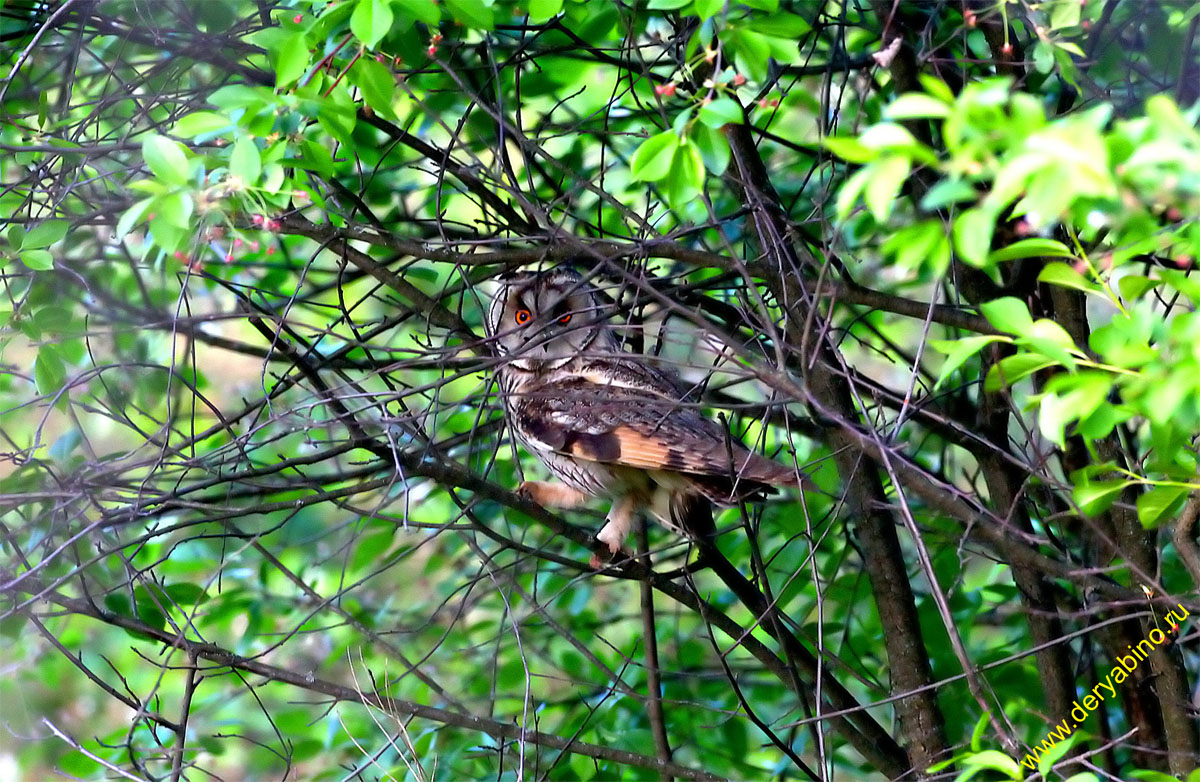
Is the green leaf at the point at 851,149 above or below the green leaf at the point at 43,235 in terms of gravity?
below

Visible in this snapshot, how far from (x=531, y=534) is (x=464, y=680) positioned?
0.68 meters

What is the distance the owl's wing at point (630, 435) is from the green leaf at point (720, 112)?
4.12 feet

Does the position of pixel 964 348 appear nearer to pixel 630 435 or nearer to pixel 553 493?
pixel 630 435

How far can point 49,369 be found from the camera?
2.63m

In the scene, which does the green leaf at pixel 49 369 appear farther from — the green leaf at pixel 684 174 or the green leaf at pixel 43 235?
the green leaf at pixel 684 174

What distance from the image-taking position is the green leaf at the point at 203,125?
2.05 m

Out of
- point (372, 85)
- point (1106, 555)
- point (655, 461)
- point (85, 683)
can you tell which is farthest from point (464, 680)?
point (85, 683)

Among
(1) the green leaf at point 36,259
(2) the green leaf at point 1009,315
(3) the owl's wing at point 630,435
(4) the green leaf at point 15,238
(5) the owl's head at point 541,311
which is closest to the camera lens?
(2) the green leaf at point 1009,315

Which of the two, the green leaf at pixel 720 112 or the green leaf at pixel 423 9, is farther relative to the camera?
the green leaf at pixel 423 9

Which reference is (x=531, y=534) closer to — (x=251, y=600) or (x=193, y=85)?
(x=251, y=600)

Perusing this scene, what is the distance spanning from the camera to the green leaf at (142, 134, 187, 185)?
1.91m

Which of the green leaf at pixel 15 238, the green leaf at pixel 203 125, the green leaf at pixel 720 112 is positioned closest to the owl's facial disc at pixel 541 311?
the green leaf at pixel 15 238

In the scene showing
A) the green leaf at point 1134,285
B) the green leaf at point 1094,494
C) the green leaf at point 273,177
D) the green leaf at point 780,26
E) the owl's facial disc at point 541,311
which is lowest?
the green leaf at point 1094,494

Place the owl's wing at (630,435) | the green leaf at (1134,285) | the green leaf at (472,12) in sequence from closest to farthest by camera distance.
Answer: the green leaf at (1134,285)
the green leaf at (472,12)
the owl's wing at (630,435)
